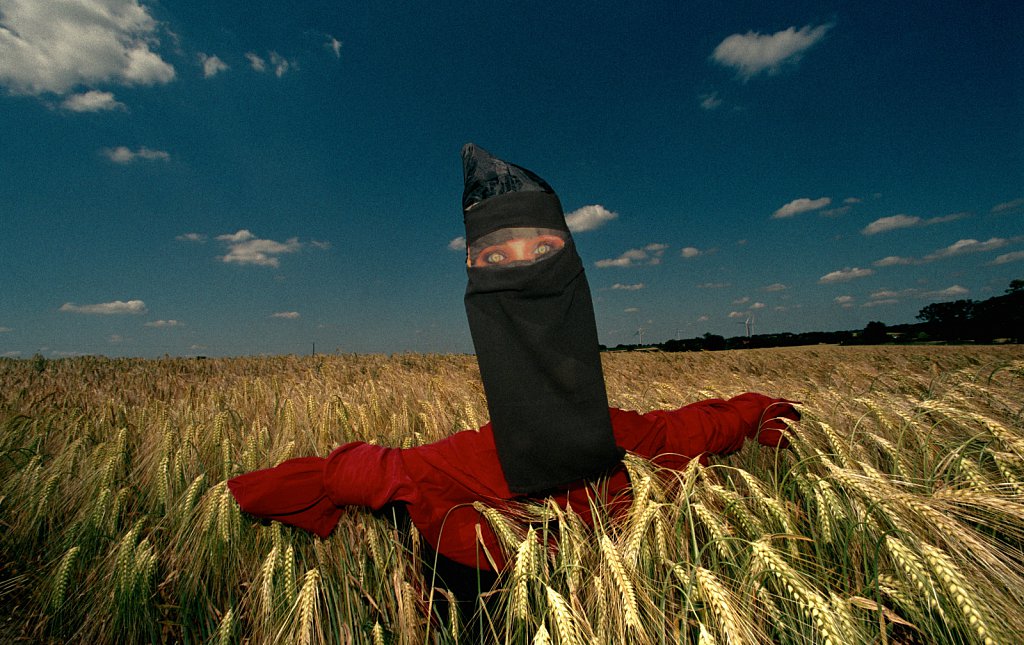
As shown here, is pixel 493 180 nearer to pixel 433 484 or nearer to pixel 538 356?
pixel 538 356

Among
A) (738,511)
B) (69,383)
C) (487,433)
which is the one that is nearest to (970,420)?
(738,511)

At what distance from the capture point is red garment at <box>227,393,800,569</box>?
4.56 ft

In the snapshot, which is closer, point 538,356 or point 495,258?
point 538,356

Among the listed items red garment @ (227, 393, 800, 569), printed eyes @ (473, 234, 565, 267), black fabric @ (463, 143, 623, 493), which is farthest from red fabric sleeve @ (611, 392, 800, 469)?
printed eyes @ (473, 234, 565, 267)

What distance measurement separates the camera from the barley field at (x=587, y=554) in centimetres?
96

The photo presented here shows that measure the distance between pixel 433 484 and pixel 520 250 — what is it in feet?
3.04

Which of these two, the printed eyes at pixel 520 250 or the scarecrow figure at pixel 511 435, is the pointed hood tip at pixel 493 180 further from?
the printed eyes at pixel 520 250

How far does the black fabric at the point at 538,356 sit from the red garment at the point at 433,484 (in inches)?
5.2

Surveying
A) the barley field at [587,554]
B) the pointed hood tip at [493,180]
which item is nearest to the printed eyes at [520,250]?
the pointed hood tip at [493,180]

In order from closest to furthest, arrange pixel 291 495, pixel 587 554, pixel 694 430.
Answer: pixel 587 554 → pixel 291 495 → pixel 694 430

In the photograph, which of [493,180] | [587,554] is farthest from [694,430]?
[493,180]

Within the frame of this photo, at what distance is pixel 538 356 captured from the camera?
148cm

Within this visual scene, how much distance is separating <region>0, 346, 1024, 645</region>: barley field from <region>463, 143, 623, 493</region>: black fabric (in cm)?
17

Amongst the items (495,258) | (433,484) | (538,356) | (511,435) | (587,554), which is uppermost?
(495,258)
